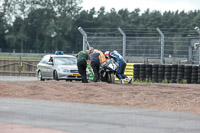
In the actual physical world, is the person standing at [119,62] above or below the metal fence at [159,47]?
below

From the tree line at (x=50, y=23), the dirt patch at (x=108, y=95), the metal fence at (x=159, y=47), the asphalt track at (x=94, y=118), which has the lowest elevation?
the asphalt track at (x=94, y=118)

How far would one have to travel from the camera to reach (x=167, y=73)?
84.1 ft

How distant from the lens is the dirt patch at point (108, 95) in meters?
14.6

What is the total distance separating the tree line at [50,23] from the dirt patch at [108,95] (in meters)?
85.2

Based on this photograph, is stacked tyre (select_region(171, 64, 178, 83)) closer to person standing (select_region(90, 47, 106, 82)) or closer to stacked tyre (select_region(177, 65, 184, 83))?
stacked tyre (select_region(177, 65, 184, 83))

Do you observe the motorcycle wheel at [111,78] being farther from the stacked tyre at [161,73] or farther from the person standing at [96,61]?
the stacked tyre at [161,73]

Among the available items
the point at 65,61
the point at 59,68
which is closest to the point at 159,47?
the point at 65,61

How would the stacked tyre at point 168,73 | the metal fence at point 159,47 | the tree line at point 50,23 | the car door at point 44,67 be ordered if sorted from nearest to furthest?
the stacked tyre at point 168,73 < the metal fence at point 159,47 < the car door at point 44,67 < the tree line at point 50,23

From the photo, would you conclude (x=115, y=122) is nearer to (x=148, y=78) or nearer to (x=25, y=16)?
(x=148, y=78)

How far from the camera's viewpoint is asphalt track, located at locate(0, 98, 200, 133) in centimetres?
963

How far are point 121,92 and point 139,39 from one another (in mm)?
9399

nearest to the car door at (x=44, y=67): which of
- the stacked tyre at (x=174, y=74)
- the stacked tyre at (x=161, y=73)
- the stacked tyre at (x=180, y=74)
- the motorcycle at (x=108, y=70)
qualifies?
the motorcycle at (x=108, y=70)

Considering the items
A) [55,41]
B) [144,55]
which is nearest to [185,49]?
[144,55]

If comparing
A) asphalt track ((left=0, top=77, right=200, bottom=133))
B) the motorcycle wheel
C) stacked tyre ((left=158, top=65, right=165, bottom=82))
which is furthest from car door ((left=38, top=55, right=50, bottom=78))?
asphalt track ((left=0, top=77, right=200, bottom=133))
